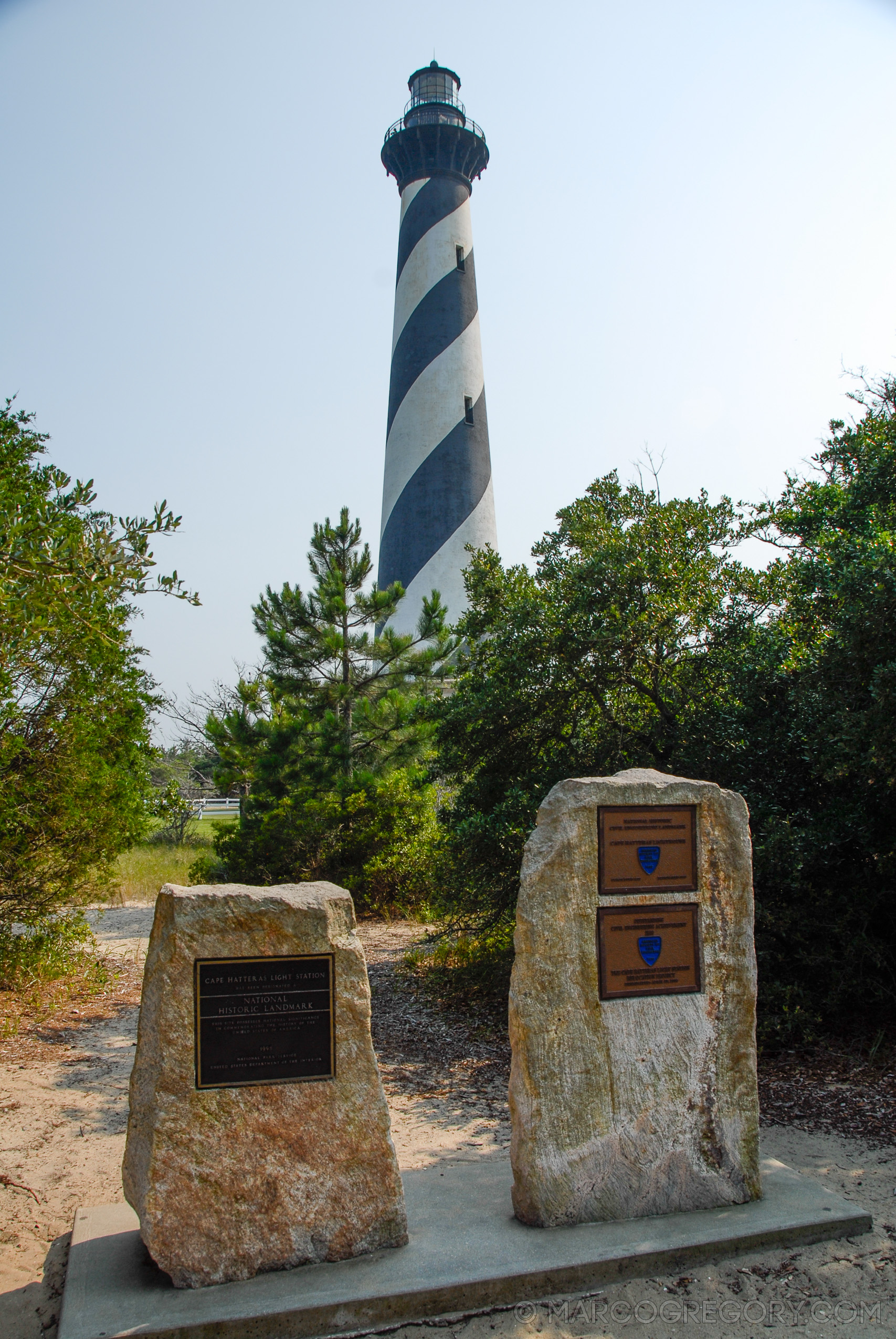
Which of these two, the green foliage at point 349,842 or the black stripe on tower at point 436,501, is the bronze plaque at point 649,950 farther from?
the black stripe on tower at point 436,501

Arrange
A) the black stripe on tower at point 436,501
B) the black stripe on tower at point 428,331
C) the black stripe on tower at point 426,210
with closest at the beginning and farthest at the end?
the black stripe on tower at point 436,501 < the black stripe on tower at point 428,331 < the black stripe on tower at point 426,210

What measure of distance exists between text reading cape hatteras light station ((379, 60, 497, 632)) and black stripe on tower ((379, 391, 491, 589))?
2 centimetres

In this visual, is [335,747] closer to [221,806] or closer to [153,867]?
[153,867]

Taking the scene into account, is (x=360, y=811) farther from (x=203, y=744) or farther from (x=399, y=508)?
(x=203, y=744)

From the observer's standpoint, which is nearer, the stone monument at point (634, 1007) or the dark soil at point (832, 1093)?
the stone monument at point (634, 1007)

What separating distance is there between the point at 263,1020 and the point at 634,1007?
160 cm

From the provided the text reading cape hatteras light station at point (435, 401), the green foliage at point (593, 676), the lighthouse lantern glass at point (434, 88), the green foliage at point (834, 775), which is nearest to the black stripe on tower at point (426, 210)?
the text reading cape hatteras light station at point (435, 401)

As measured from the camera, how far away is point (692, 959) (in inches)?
158

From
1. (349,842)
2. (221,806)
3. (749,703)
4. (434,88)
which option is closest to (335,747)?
(349,842)

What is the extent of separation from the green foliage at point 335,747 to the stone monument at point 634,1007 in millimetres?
7788

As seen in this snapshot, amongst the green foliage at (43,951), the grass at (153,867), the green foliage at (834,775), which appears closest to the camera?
the green foliage at (834,775)

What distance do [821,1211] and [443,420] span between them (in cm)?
1583

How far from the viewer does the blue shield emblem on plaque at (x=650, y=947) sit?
3.93 metres

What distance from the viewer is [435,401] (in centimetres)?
1783
